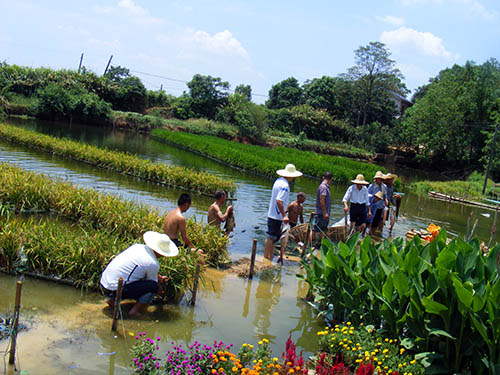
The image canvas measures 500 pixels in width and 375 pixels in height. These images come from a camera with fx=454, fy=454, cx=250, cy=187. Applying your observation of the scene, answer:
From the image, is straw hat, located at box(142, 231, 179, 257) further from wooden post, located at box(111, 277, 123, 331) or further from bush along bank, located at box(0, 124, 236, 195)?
bush along bank, located at box(0, 124, 236, 195)

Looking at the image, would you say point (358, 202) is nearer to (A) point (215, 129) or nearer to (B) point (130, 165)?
(B) point (130, 165)

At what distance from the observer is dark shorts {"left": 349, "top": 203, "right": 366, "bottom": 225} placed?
37.9 ft

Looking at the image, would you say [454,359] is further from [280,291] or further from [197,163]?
[197,163]

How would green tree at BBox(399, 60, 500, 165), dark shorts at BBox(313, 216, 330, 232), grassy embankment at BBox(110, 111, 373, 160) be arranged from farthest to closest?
grassy embankment at BBox(110, 111, 373, 160) < green tree at BBox(399, 60, 500, 165) < dark shorts at BBox(313, 216, 330, 232)

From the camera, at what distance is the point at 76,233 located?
984 centimetres

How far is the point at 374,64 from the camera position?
194 feet

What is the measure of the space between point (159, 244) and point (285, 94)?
61.0 m

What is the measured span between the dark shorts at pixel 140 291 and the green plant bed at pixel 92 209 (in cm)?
285

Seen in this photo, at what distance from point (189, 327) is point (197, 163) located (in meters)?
22.7

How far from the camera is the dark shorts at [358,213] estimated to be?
11547mm

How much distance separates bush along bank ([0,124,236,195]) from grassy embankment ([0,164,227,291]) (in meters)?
5.82

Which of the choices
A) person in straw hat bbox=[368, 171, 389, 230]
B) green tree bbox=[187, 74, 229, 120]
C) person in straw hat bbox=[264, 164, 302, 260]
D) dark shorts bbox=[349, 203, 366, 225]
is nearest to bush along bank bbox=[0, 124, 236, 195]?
person in straw hat bbox=[368, 171, 389, 230]

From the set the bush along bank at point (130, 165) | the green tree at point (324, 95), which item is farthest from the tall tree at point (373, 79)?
the bush along bank at point (130, 165)

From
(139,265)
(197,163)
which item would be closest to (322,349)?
(139,265)
